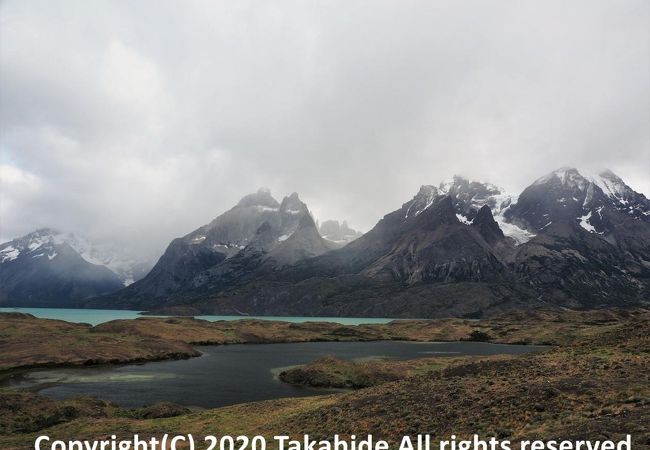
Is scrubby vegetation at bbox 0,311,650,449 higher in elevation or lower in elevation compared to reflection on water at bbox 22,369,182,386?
higher

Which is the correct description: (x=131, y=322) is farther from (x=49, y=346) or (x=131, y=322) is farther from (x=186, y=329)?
(x=49, y=346)

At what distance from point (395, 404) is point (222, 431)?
1500cm

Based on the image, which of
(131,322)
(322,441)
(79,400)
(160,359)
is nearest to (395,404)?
(322,441)

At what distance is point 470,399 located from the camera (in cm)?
3559

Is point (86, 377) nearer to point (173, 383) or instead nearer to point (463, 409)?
point (173, 383)

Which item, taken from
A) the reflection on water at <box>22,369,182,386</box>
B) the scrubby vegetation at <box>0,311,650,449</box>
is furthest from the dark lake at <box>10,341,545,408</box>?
the scrubby vegetation at <box>0,311,650,449</box>

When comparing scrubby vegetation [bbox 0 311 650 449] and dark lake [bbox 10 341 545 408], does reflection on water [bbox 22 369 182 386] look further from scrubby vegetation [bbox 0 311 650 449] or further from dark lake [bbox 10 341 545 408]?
scrubby vegetation [bbox 0 311 650 449]

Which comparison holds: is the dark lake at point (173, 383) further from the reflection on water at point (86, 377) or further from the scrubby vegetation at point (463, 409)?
the scrubby vegetation at point (463, 409)

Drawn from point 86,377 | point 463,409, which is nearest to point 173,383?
point 86,377

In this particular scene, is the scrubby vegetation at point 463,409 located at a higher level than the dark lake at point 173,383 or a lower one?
higher

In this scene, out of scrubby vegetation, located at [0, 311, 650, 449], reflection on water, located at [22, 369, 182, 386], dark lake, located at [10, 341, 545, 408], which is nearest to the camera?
scrubby vegetation, located at [0, 311, 650, 449]

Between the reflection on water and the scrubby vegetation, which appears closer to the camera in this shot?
the scrubby vegetation

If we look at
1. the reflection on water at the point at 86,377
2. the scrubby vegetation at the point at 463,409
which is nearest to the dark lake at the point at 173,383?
the reflection on water at the point at 86,377

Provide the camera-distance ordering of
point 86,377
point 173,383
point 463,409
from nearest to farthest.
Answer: point 463,409, point 173,383, point 86,377
